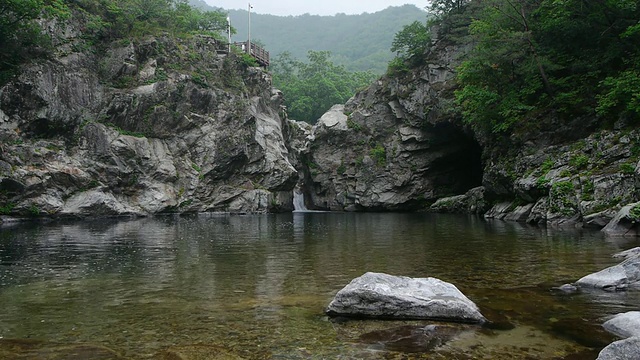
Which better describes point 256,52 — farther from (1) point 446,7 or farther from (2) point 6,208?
(2) point 6,208

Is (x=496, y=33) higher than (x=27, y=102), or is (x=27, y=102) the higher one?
(x=496, y=33)

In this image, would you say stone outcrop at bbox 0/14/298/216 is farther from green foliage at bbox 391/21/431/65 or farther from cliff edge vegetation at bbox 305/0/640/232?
green foliage at bbox 391/21/431/65

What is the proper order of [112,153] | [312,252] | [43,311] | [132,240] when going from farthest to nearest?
[112,153], [132,240], [312,252], [43,311]

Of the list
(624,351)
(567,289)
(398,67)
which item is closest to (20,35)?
(398,67)

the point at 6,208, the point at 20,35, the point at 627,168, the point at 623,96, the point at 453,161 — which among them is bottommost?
the point at 6,208

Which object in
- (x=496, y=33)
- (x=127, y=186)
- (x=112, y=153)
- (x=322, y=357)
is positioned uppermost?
(x=496, y=33)

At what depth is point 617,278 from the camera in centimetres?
880

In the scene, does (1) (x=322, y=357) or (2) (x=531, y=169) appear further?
(2) (x=531, y=169)

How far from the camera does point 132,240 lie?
1936 cm

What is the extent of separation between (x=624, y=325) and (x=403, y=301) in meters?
3.00

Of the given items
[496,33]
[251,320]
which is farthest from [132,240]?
[496,33]

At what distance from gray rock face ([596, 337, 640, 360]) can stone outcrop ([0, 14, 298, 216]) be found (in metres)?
36.2

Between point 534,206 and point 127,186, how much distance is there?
107 feet

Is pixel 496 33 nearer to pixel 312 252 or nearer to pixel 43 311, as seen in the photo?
pixel 312 252
